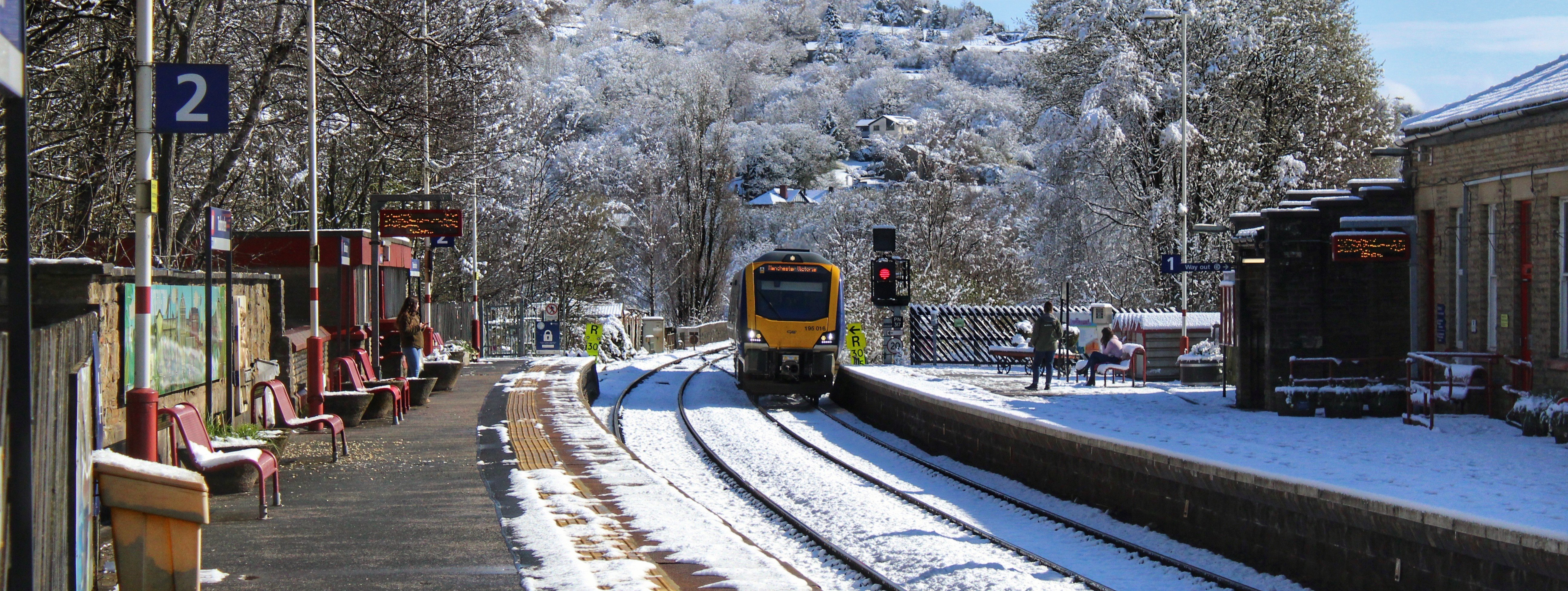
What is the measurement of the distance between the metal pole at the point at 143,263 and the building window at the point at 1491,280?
14.7m

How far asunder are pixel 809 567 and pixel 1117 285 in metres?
32.1

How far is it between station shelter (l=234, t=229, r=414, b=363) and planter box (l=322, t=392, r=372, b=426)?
2.88 meters

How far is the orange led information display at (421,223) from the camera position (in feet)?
66.6

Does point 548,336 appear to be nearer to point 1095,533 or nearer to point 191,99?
point 191,99

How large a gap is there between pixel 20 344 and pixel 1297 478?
7.93 m

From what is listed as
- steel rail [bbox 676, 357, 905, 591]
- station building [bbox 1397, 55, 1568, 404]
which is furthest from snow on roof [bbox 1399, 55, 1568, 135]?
steel rail [bbox 676, 357, 905, 591]

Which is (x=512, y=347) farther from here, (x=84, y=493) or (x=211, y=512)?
(x=84, y=493)

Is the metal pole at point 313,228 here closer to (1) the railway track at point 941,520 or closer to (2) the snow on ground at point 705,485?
(2) the snow on ground at point 705,485

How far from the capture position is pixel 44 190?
17438 millimetres

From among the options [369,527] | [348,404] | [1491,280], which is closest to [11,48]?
[369,527]

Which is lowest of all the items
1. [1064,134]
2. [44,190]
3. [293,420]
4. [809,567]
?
[809,567]

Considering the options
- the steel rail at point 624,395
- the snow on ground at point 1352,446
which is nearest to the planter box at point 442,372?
the steel rail at point 624,395

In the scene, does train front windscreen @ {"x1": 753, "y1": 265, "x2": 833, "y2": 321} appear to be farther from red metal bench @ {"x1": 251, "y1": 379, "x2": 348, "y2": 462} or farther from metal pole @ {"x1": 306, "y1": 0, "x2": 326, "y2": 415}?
red metal bench @ {"x1": 251, "y1": 379, "x2": 348, "y2": 462}

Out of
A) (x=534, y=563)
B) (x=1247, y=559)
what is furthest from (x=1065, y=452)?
(x=534, y=563)
